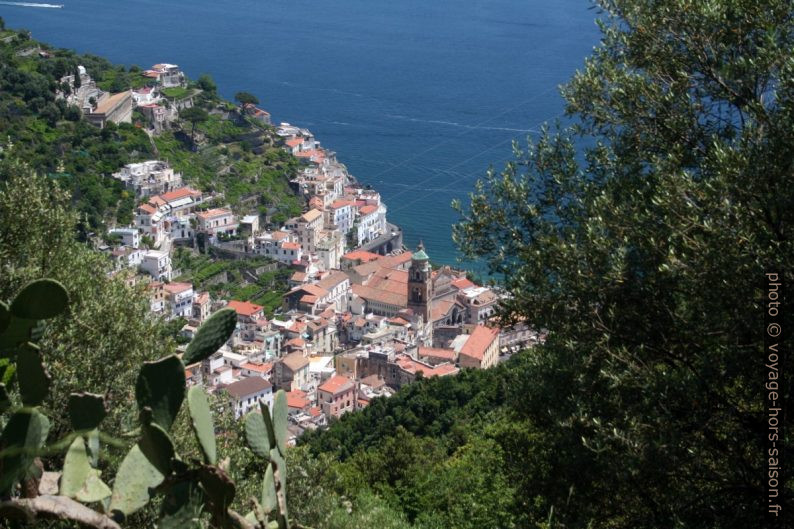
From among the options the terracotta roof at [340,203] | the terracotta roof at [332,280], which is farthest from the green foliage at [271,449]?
the terracotta roof at [340,203]

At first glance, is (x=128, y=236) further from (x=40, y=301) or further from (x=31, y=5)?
(x=31, y=5)

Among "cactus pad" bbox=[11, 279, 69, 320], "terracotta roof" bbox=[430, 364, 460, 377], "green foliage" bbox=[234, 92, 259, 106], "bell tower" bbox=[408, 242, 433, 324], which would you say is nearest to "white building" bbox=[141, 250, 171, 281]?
"bell tower" bbox=[408, 242, 433, 324]

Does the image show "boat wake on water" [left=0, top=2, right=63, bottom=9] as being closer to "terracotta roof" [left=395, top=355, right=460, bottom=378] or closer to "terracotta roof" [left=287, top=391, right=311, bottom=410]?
"terracotta roof" [left=395, top=355, right=460, bottom=378]

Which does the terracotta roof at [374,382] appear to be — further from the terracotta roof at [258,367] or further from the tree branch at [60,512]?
the tree branch at [60,512]

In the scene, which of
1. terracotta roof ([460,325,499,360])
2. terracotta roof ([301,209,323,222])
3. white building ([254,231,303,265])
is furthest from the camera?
terracotta roof ([301,209,323,222])

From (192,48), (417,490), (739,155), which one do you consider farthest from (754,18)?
(192,48)

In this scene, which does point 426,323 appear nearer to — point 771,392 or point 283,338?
point 283,338
